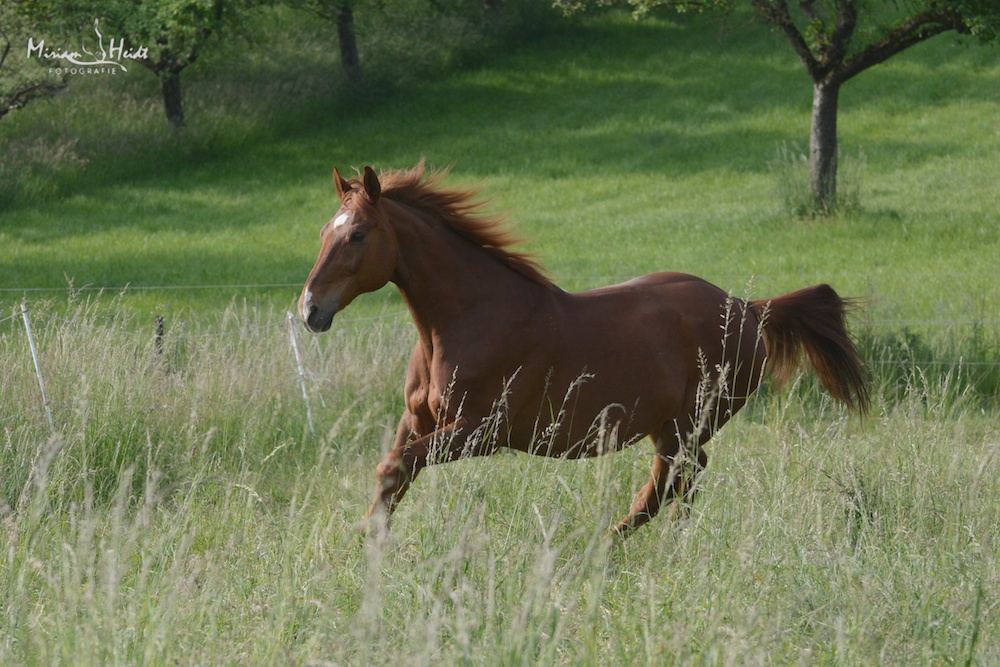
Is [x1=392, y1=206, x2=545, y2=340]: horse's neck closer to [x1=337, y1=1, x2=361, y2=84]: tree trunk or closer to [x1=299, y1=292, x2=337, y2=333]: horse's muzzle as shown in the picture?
[x1=299, y1=292, x2=337, y2=333]: horse's muzzle

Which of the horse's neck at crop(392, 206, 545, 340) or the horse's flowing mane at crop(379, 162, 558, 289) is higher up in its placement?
the horse's flowing mane at crop(379, 162, 558, 289)

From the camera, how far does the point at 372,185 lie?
4.94m

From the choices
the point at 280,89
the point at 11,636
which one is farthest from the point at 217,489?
the point at 280,89

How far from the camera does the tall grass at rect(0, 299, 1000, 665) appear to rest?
3119 millimetres

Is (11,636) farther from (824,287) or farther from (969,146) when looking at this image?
(969,146)

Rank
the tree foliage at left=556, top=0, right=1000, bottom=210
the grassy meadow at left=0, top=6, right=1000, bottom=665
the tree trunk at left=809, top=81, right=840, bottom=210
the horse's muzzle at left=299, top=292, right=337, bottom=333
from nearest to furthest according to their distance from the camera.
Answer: the grassy meadow at left=0, top=6, right=1000, bottom=665 < the horse's muzzle at left=299, top=292, right=337, bottom=333 < the tree foliage at left=556, top=0, right=1000, bottom=210 < the tree trunk at left=809, top=81, right=840, bottom=210

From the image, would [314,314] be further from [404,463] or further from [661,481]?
[661,481]

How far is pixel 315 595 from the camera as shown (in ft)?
12.4

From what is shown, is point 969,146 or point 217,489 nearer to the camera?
point 217,489

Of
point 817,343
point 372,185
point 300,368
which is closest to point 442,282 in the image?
point 372,185

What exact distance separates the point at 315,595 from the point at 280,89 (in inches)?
970

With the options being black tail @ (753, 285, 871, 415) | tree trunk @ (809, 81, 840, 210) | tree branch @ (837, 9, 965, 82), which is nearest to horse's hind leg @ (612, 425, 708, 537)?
black tail @ (753, 285, 871, 415)

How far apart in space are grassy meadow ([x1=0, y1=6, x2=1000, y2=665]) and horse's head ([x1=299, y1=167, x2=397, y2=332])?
1.91 ft

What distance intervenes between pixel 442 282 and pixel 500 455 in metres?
0.92
